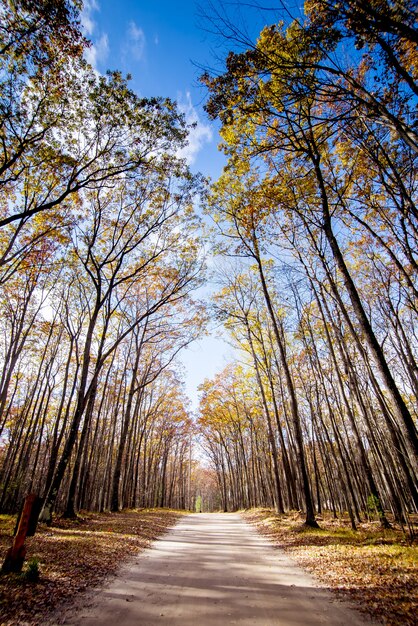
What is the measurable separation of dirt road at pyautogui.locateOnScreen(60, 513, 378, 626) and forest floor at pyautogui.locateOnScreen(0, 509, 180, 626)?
0.39 meters

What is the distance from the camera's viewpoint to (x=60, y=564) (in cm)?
499

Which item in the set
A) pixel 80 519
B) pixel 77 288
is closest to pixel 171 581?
pixel 80 519

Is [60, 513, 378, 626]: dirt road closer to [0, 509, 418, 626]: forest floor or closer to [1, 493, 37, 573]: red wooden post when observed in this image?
[0, 509, 418, 626]: forest floor

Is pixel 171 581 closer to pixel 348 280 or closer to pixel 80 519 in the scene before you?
pixel 348 280

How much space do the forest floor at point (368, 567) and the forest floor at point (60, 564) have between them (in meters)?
3.67

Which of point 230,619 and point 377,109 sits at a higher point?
point 377,109

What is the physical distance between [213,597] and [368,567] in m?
2.86

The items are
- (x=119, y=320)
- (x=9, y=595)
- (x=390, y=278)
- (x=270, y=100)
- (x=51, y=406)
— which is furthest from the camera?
(x=51, y=406)

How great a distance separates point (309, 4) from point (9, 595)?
37.1 feet

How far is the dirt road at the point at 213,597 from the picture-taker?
10.4 feet

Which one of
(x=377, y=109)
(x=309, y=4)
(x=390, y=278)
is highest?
(x=309, y=4)

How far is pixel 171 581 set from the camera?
177 inches

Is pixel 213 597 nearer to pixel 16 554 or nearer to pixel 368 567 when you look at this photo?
pixel 368 567

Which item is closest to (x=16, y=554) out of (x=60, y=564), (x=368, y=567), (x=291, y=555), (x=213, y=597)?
(x=60, y=564)
